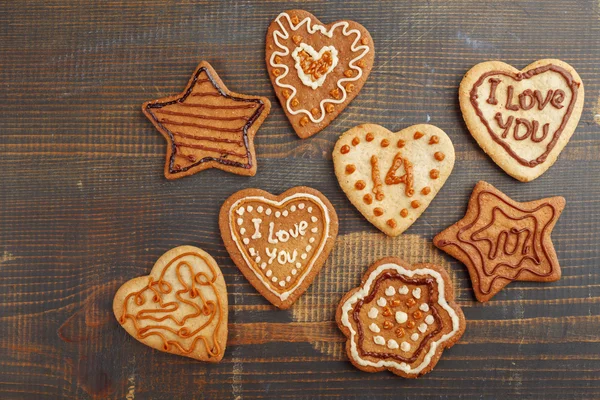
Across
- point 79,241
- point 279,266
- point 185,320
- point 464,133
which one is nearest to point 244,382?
point 185,320

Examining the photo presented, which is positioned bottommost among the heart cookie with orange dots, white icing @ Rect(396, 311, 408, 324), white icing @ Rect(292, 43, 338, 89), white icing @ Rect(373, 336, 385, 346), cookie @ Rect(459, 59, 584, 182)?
white icing @ Rect(373, 336, 385, 346)

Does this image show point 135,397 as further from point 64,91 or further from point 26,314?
point 64,91

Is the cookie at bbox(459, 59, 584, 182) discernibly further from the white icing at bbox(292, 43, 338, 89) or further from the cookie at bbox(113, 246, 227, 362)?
the cookie at bbox(113, 246, 227, 362)

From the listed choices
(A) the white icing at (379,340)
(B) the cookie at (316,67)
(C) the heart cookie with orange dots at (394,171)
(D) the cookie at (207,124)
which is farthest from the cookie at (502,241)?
(D) the cookie at (207,124)

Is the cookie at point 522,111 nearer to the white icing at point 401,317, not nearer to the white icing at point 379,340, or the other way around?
the white icing at point 401,317

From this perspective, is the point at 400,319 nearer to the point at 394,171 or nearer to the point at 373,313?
the point at 373,313

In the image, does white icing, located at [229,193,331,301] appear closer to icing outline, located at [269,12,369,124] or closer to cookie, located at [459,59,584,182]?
icing outline, located at [269,12,369,124]

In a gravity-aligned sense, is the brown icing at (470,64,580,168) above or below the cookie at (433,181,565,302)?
above

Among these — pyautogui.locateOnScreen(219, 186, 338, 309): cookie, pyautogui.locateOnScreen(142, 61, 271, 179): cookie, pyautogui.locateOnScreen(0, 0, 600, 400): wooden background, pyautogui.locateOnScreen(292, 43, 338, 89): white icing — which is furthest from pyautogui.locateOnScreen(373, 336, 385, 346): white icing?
pyautogui.locateOnScreen(292, 43, 338, 89): white icing
